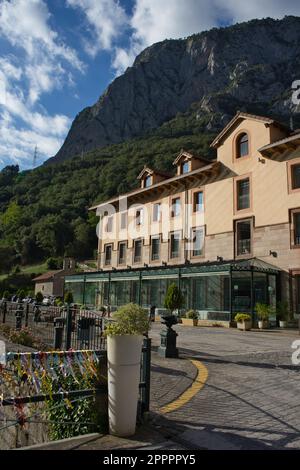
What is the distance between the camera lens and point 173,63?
127812mm

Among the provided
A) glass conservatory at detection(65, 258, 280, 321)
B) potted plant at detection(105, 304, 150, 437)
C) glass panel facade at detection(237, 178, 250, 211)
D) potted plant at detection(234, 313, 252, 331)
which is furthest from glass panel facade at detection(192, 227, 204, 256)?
potted plant at detection(105, 304, 150, 437)

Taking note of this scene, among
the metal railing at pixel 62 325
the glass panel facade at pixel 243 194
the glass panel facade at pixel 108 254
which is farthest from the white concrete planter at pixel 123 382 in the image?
the glass panel facade at pixel 108 254

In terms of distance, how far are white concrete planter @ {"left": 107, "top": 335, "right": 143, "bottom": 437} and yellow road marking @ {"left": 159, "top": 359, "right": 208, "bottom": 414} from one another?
1.05 meters

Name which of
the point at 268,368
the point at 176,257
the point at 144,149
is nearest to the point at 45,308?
the point at 268,368

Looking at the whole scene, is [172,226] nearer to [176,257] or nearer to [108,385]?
[176,257]

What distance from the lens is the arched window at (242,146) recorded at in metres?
26.4

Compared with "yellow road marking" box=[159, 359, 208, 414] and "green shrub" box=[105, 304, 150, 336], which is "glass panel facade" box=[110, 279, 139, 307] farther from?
"green shrub" box=[105, 304, 150, 336]

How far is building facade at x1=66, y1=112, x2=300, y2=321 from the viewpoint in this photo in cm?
2298

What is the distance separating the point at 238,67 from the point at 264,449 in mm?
118614

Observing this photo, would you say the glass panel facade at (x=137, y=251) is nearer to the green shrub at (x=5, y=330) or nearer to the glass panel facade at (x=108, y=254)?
the glass panel facade at (x=108, y=254)

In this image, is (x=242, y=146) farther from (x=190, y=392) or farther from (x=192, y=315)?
(x=190, y=392)

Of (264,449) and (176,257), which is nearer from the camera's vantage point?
(264,449)

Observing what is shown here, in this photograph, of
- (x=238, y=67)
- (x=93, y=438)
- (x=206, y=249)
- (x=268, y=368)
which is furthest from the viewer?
(x=238, y=67)

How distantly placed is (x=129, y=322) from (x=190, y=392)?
2162 millimetres
